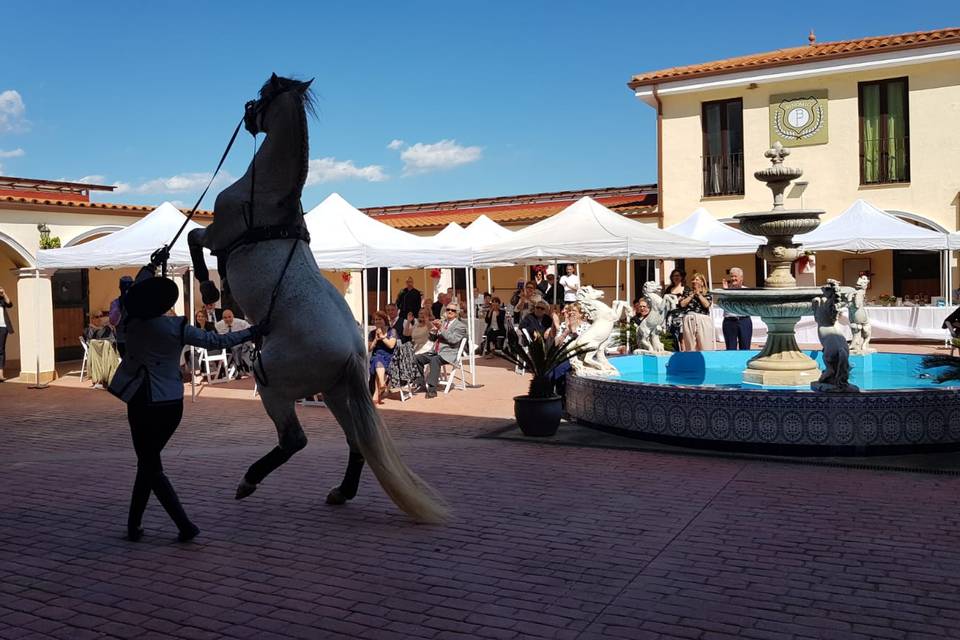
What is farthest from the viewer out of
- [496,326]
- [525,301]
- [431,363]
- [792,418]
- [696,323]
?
[496,326]

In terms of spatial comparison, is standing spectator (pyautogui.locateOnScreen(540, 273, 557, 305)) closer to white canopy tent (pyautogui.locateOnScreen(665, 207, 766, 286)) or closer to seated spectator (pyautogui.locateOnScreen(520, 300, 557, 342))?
white canopy tent (pyautogui.locateOnScreen(665, 207, 766, 286))

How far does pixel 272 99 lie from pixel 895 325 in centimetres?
1708

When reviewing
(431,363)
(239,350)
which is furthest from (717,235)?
(239,350)

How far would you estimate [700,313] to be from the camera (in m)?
14.5

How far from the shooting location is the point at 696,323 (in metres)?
14.2

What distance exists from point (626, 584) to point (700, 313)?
10.3 meters

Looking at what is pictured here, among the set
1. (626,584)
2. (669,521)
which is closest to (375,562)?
(626,584)

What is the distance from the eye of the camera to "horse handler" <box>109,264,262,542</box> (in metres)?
5.58

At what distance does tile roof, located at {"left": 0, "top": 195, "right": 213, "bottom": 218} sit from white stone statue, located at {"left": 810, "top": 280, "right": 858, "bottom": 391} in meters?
15.0

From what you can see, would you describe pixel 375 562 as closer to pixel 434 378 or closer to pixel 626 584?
pixel 626 584

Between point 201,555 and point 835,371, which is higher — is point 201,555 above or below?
below

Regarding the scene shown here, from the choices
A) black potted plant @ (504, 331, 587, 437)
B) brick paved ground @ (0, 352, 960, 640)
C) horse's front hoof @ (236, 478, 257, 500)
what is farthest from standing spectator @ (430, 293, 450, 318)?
horse's front hoof @ (236, 478, 257, 500)

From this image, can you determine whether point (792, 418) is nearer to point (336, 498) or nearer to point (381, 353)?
point (336, 498)

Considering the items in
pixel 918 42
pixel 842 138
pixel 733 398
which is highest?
pixel 918 42
